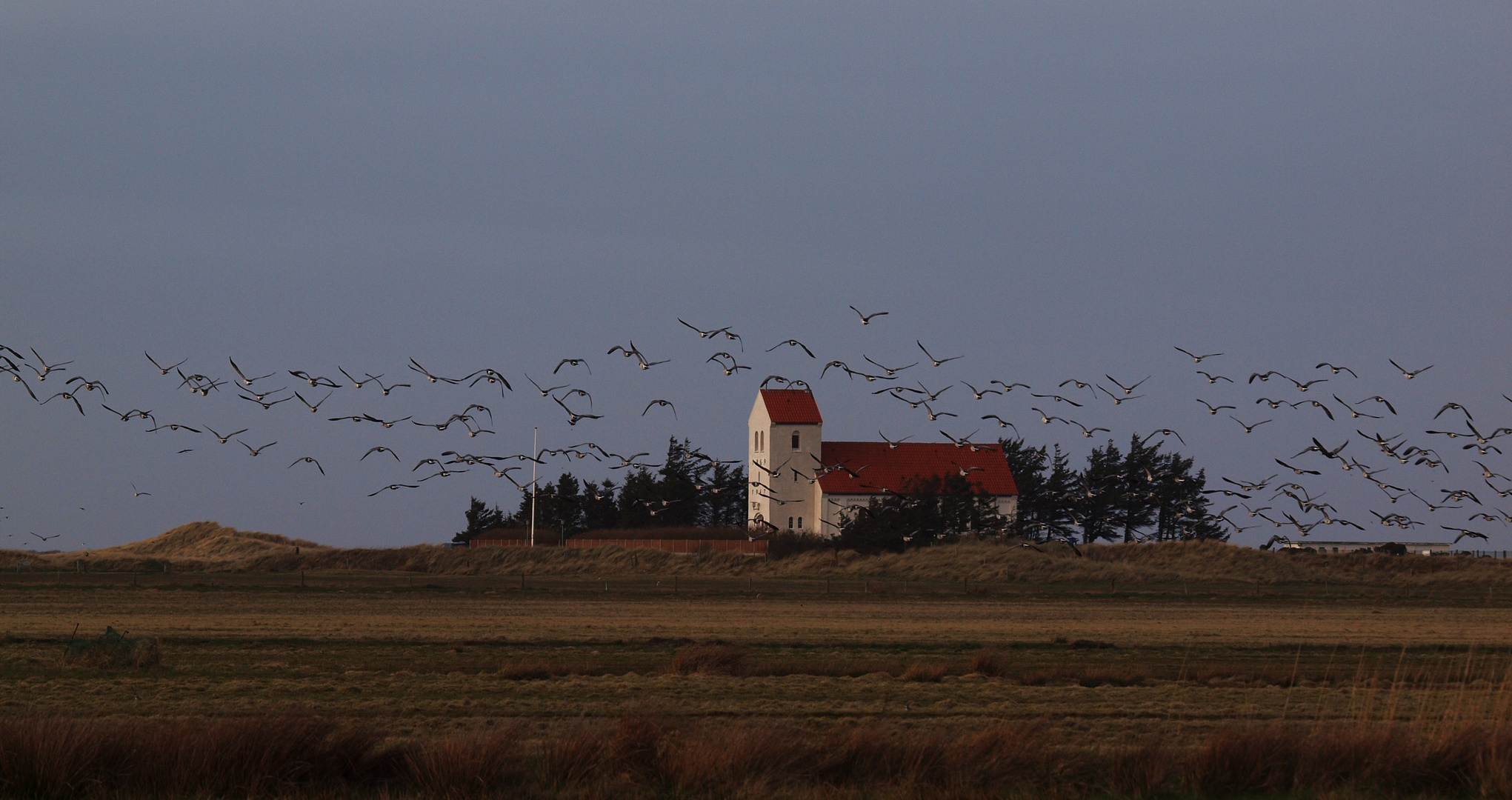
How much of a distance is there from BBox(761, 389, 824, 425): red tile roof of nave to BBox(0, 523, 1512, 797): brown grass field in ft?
131

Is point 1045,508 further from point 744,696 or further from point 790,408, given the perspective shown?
point 744,696

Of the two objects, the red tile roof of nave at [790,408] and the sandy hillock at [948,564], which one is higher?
the red tile roof of nave at [790,408]

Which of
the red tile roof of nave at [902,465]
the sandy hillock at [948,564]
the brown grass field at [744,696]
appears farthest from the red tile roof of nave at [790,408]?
the brown grass field at [744,696]

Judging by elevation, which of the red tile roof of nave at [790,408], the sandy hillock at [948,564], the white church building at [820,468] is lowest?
the sandy hillock at [948,564]

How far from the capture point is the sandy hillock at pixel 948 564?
85.2m

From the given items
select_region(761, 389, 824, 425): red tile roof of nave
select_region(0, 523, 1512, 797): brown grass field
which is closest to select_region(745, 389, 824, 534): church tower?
select_region(761, 389, 824, 425): red tile roof of nave

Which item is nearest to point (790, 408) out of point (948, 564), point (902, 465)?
point (902, 465)

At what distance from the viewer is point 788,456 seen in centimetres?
10644

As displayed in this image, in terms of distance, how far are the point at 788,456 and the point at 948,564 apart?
76.9 feet

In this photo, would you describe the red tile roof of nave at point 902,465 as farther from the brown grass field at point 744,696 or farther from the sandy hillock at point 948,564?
the brown grass field at point 744,696

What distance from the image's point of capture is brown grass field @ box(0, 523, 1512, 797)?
16.0 meters

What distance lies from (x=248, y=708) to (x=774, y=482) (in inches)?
3420

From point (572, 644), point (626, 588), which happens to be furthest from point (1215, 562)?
point (572, 644)

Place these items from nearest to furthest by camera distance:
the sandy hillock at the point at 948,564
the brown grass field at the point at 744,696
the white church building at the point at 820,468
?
the brown grass field at the point at 744,696 < the sandy hillock at the point at 948,564 < the white church building at the point at 820,468
